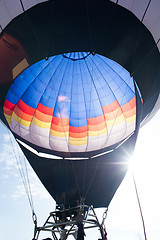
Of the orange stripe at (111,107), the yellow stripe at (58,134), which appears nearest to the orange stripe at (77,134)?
the yellow stripe at (58,134)

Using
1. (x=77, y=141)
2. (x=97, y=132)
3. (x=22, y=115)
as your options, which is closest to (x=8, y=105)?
(x=22, y=115)

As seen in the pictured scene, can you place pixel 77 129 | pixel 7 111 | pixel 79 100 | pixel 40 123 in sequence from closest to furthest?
1. pixel 7 111
2. pixel 40 123
3. pixel 79 100
4. pixel 77 129

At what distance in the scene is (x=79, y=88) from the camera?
6.36m

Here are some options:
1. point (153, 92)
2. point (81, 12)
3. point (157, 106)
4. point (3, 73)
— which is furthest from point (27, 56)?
point (157, 106)

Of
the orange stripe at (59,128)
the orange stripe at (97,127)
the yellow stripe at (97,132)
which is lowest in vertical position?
the yellow stripe at (97,132)

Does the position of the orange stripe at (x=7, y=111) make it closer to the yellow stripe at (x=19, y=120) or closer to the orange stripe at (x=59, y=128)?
the yellow stripe at (x=19, y=120)

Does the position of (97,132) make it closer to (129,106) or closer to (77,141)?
(77,141)

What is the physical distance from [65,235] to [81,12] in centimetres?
491

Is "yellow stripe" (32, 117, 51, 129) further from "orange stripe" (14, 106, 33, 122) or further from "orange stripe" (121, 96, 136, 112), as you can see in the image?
"orange stripe" (121, 96, 136, 112)

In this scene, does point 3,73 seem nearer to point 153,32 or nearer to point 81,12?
point 81,12

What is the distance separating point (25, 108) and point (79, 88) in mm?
1811

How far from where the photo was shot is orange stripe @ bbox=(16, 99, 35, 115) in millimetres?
5875

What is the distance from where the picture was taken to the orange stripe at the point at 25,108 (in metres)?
5.88

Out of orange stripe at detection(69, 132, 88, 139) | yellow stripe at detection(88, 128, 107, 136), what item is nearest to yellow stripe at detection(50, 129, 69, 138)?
orange stripe at detection(69, 132, 88, 139)
